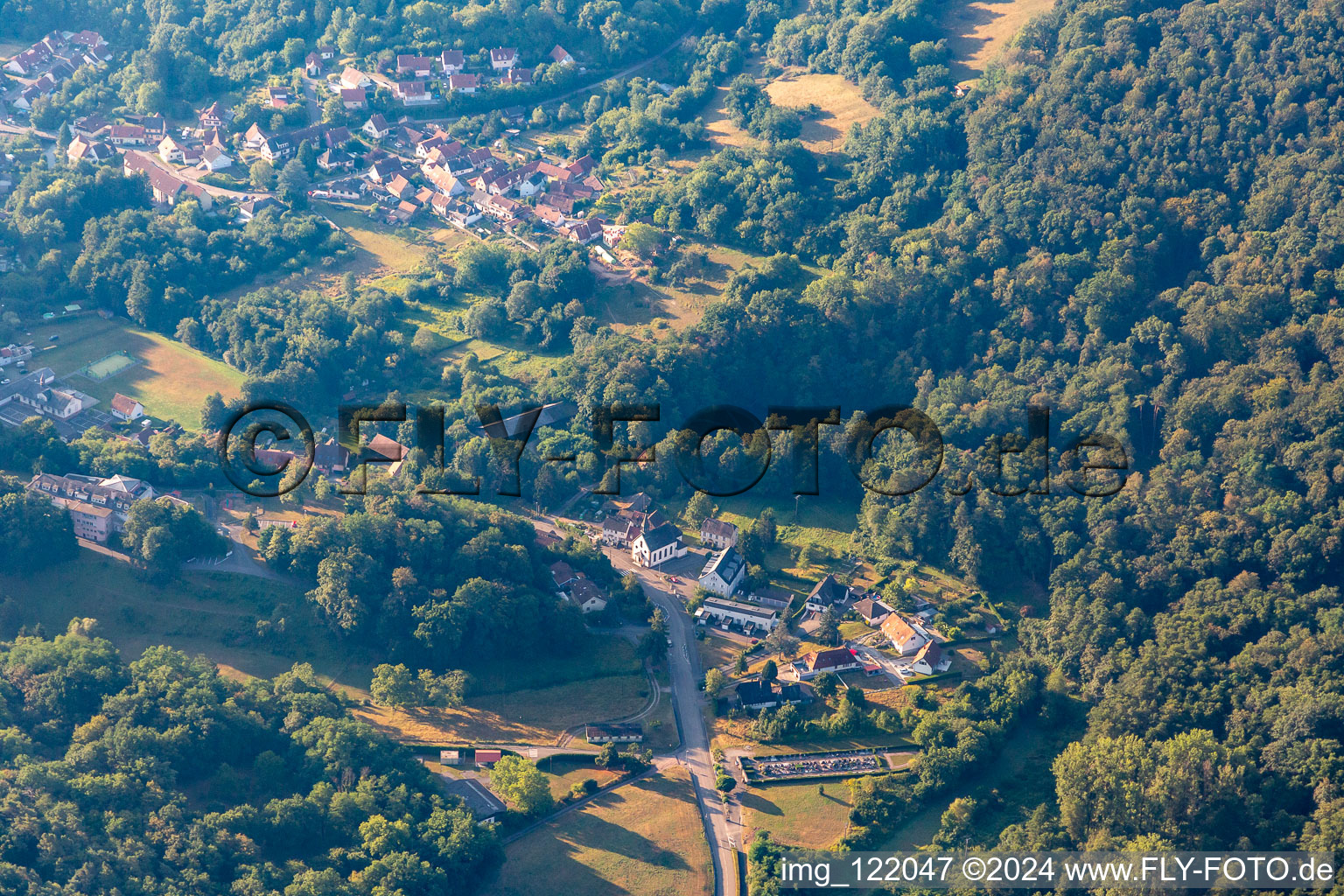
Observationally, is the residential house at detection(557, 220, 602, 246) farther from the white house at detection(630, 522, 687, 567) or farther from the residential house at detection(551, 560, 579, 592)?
the residential house at detection(551, 560, 579, 592)

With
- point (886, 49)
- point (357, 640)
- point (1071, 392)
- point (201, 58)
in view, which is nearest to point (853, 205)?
point (886, 49)

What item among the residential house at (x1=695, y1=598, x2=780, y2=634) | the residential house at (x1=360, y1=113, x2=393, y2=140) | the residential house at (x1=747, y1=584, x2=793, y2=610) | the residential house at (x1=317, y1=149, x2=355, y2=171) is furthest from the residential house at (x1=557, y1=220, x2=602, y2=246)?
the residential house at (x1=695, y1=598, x2=780, y2=634)

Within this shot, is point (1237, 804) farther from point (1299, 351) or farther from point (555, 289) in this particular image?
point (555, 289)

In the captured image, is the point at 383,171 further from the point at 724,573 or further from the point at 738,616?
the point at 738,616

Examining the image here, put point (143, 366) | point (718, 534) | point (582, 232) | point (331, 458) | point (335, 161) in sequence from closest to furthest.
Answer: point (718, 534) → point (331, 458) → point (143, 366) → point (582, 232) → point (335, 161)

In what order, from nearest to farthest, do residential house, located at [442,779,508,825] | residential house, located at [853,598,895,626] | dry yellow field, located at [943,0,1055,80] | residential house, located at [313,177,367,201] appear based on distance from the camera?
1. residential house, located at [442,779,508,825]
2. residential house, located at [853,598,895,626]
3. residential house, located at [313,177,367,201]
4. dry yellow field, located at [943,0,1055,80]

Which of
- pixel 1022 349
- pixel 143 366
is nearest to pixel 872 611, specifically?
pixel 1022 349
